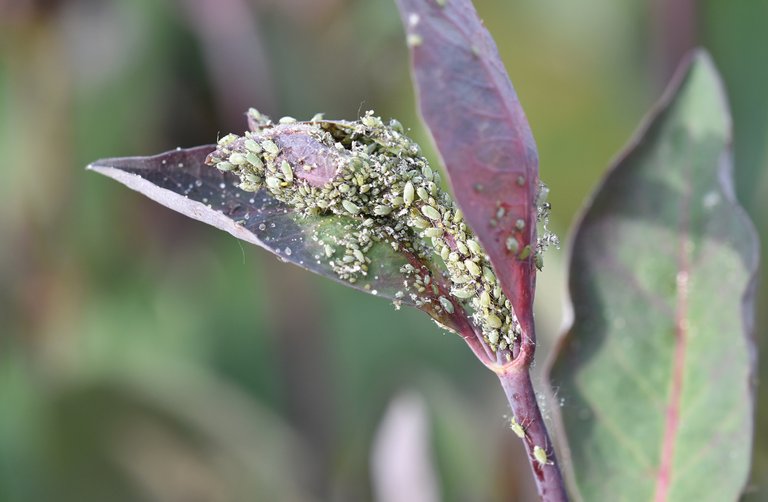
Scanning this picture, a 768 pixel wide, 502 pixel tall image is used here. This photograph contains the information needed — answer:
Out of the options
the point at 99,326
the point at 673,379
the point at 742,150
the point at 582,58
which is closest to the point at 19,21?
the point at 99,326

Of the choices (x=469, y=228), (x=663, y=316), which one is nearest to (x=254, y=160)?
(x=469, y=228)

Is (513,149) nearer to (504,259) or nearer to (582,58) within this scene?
(504,259)

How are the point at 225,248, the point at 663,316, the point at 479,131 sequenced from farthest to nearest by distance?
the point at 225,248, the point at 663,316, the point at 479,131

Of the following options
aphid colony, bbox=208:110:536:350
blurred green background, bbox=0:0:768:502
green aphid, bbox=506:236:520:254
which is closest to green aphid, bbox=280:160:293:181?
aphid colony, bbox=208:110:536:350

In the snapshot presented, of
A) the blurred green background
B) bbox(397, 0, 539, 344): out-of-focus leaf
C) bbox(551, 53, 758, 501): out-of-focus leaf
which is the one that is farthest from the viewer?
the blurred green background

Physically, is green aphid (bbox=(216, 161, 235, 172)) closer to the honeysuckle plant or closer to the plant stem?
the honeysuckle plant

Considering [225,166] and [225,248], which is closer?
[225,166]

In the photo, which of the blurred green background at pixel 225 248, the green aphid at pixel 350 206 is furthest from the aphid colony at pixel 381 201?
the blurred green background at pixel 225 248

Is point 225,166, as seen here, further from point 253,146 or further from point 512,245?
point 512,245
